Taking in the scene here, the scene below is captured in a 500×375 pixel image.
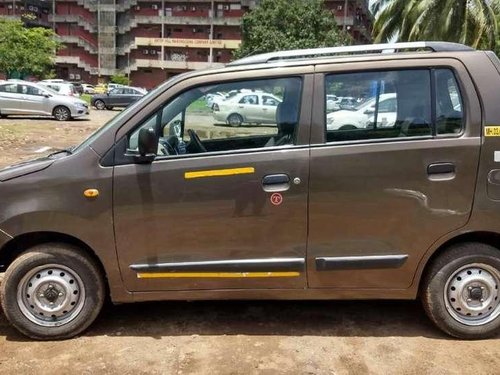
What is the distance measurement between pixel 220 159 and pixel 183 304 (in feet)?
4.79

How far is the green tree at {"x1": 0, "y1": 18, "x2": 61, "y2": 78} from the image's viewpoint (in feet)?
136

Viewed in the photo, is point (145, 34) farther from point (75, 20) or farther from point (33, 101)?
point (33, 101)

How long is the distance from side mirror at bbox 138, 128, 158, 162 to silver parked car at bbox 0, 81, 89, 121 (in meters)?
21.5

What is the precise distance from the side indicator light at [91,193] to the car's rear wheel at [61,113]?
21.6 metres

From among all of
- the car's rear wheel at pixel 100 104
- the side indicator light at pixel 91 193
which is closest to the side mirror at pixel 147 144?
the side indicator light at pixel 91 193

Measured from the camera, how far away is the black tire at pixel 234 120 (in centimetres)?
396

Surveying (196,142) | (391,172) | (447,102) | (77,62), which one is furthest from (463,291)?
(77,62)

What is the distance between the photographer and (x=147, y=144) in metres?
3.69

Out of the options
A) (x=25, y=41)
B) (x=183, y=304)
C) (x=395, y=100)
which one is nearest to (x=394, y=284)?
(x=395, y=100)

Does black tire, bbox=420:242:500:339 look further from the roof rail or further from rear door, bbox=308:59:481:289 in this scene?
the roof rail

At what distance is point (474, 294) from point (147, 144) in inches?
98.8

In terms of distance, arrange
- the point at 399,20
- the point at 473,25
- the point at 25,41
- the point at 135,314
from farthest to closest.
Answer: the point at 25,41, the point at 399,20, the point at 473,25, the point at 135,314

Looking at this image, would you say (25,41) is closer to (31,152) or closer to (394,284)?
(31,152)

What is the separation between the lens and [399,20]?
26.2 m
